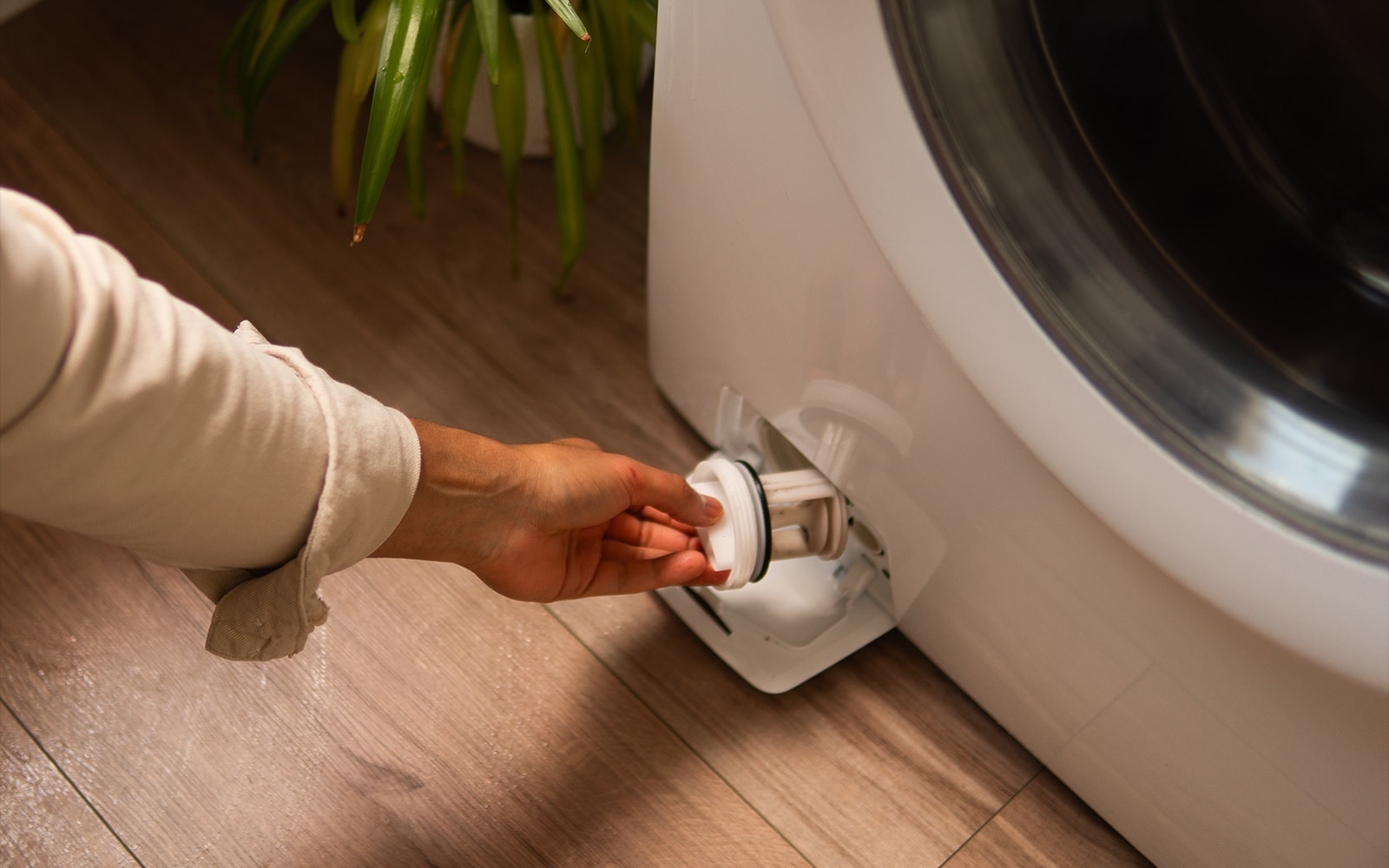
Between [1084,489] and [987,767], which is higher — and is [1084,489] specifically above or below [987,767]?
above

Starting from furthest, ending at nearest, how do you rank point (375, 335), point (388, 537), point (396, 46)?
1. point (375, 335)
2. point (396, 46)
3. point (388, 537)

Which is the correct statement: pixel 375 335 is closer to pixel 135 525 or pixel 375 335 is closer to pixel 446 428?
pixel 446 428

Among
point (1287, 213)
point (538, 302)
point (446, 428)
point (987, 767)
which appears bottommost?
point (987, 767)

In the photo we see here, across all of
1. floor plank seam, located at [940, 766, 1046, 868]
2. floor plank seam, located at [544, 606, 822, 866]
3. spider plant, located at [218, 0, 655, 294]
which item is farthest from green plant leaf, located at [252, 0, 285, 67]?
floor plank seam, located at [940, 766, 1046, 868]

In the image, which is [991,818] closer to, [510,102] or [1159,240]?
[1159,240]

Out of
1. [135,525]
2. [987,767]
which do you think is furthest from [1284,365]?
[135,525]

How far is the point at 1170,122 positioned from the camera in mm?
433

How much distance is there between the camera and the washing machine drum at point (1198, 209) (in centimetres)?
41

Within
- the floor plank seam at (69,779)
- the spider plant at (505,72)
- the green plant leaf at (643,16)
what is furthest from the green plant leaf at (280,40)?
the floor plank seam at (69,779)

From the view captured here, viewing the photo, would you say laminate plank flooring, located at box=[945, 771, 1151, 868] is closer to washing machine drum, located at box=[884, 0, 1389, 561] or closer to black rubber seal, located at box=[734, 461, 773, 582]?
black rubber seal, located at box=[734, 461, 773, 582]

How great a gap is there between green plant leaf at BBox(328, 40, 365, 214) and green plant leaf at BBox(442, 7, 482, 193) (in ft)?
0.20

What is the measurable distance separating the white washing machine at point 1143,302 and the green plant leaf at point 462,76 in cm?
27

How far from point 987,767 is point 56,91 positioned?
37.0 inches

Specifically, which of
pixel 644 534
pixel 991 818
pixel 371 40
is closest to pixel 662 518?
pixel 644 534
